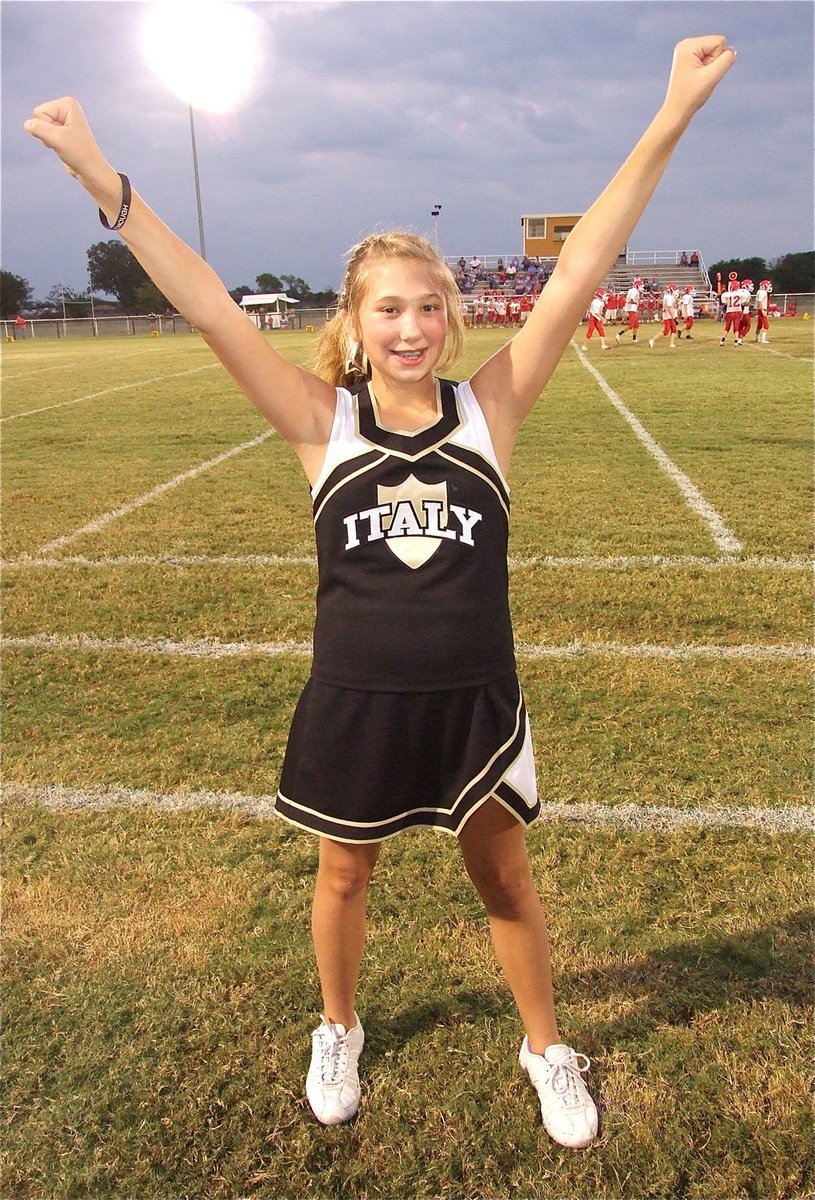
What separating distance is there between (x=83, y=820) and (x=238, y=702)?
36.0 inches

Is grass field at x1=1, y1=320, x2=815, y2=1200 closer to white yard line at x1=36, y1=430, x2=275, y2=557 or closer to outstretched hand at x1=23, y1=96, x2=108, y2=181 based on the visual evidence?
white yard line at x1=36, y1=430, x2=275, y2=557

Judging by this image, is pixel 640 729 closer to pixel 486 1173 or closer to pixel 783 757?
pixel 783 757

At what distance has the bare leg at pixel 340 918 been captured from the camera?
1907 millimetres

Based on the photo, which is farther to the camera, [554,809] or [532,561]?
[532,561]

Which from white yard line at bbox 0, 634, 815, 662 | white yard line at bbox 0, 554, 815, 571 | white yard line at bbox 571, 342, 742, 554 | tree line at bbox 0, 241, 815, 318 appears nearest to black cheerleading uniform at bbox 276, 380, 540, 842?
white yard line at bbox 0, 634, 815, 662

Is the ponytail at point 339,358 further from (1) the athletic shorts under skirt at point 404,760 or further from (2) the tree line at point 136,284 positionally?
(2) the tree line at point 136,284

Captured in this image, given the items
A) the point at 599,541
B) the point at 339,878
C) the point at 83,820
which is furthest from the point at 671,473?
the point at 339,878

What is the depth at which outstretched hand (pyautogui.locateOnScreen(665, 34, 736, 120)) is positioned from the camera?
1.76 metres

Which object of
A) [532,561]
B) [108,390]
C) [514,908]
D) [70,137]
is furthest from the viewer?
[108,390]

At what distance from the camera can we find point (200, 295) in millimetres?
1770

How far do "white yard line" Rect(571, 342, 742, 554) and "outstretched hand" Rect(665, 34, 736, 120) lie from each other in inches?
157

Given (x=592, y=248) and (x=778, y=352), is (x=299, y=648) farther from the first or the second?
(x=778, y=352)

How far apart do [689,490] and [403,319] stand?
572 centimetres

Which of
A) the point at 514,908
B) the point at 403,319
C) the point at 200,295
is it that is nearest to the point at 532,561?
the point at 514,908
